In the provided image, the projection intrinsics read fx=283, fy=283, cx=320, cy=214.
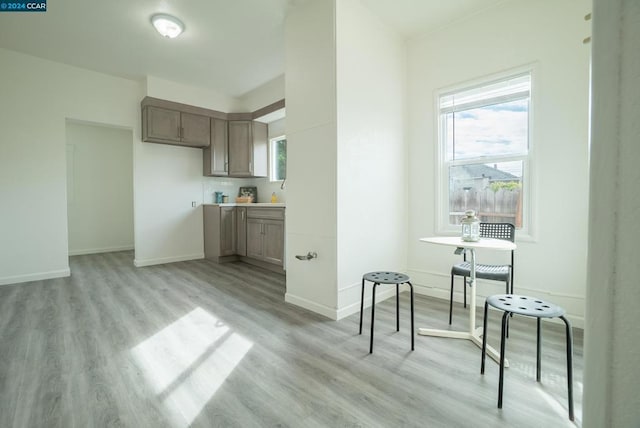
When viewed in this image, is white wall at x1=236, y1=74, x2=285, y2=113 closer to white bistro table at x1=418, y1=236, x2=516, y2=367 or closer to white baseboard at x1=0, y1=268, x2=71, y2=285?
white bistro table at x1=418, y1=236, x2=516, y2=367

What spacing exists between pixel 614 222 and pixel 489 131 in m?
2.92

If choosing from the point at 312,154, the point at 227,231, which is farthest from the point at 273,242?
the point at 312,154

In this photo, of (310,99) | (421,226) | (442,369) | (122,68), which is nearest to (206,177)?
(122,68)

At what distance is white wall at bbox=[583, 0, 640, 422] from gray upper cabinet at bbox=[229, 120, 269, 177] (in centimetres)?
503

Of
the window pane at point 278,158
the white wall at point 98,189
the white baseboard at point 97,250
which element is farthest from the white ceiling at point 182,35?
the white baseboard at point 97,250

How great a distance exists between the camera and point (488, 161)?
2863 millimetres

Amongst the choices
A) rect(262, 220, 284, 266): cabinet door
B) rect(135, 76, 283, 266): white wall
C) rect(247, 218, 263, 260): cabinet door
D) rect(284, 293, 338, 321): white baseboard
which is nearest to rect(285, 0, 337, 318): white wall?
rect(284, 293, 338, 321): white baseboard

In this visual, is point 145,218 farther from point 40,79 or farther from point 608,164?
point 608,164

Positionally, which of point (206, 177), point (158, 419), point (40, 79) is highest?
point (40, 79)

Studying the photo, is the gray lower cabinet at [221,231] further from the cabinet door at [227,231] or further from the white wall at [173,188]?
the white wall at [173,188]

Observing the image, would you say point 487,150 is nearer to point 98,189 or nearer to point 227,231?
point 227,231

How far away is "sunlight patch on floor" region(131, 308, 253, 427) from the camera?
4.96 ft

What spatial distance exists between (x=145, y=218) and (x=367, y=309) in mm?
3857

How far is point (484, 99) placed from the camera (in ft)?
9.53
